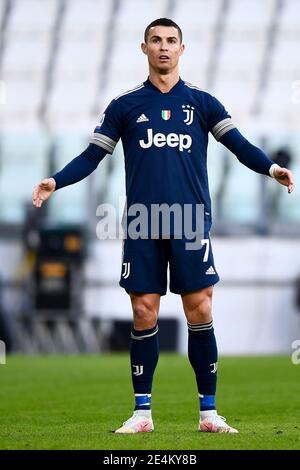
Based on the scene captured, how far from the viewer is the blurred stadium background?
2020 centimetres

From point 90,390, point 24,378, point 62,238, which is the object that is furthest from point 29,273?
point 90,390

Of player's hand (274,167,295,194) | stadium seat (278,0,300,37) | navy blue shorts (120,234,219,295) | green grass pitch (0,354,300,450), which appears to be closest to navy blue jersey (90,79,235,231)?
navy blue shorts (120,234,219,295)

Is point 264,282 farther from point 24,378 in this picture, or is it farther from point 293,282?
point 24,378

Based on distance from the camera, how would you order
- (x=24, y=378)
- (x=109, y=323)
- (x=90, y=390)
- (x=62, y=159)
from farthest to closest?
1. (x=62, y=159)
2. (x=109, y=323)
3. (x=24, y=378)
4. (x=90, y=390)

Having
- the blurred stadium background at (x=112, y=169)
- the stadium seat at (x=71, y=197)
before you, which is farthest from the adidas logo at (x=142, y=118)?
the stadium seat at (x=71, y=197)

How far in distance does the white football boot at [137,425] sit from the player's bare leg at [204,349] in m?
0.24

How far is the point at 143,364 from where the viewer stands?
21.4 ft

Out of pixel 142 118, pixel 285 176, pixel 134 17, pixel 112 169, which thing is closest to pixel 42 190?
pixel 142 118

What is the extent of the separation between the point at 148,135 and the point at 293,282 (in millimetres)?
14546

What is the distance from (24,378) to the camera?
465 inches

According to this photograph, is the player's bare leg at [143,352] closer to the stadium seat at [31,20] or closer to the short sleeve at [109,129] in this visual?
the short sleeve at [109,129]

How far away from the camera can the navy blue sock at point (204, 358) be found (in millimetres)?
6477

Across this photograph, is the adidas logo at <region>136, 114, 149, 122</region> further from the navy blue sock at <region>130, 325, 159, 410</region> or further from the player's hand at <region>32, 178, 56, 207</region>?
the navy blue sock at <region>130, 325, 159, 410</region>

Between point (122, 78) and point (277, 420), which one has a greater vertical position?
point (122, 78)
